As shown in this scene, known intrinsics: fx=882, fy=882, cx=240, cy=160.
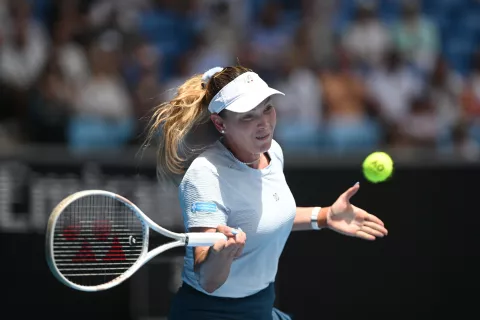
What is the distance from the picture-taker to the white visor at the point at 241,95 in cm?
355

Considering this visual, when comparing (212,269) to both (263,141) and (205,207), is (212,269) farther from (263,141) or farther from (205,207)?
(263,141)

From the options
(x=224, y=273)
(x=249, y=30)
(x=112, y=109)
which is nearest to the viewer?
(x=224, y=273)

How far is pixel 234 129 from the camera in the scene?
3.64 meters

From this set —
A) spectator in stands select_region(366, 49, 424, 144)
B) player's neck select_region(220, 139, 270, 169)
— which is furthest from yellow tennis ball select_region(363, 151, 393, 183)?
spectator in stands select_region(366, 49, 424, 144)

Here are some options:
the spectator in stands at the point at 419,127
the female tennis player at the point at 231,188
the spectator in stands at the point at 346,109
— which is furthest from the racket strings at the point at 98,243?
the spectator in stands at the point at 419,127

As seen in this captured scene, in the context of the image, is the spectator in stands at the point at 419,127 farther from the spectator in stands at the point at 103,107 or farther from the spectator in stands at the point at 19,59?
the spectator in stands at the point at 19,59

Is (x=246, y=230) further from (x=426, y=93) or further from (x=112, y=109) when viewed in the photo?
(x=426, y=93)

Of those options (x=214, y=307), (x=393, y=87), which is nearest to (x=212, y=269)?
(x=214, y=307)

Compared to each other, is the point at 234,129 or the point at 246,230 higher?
the point at 234,129

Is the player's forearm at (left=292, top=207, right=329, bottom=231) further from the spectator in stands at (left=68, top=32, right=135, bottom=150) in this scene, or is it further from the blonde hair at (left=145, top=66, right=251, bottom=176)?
the spectator in stands at (left=68, top=32, right=135, bottom=150)

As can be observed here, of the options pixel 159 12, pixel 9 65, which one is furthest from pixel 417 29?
pixel 9 65

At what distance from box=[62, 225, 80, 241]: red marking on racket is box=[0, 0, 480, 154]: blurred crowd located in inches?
136

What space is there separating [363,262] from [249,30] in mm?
3499

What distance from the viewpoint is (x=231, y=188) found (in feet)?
11.9
